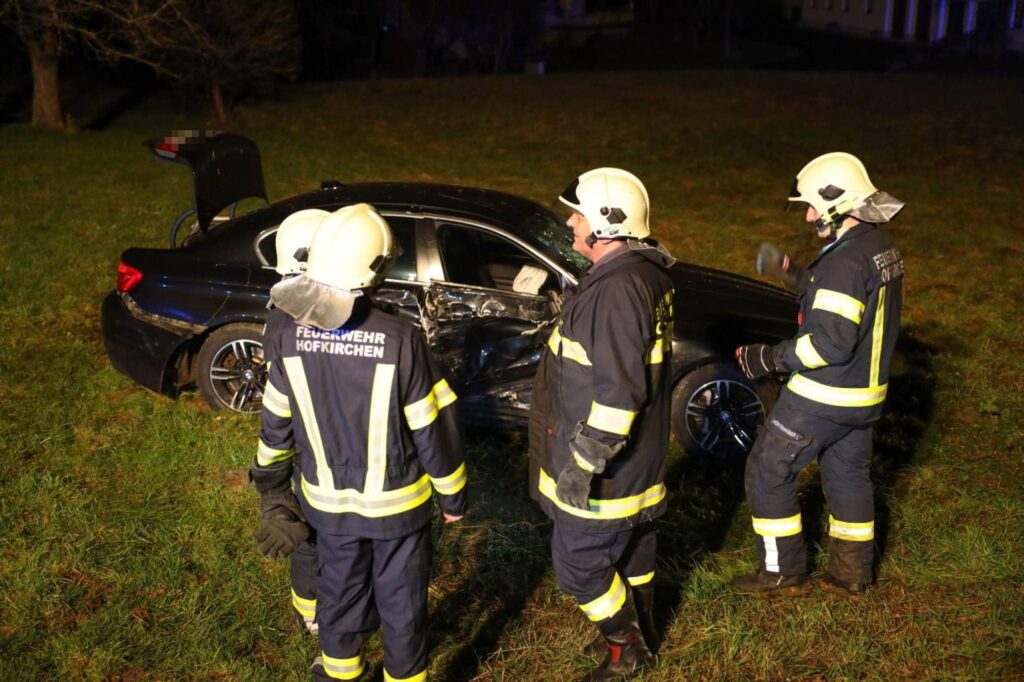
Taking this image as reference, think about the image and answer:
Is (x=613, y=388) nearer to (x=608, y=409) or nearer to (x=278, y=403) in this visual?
(x=608, y=409)

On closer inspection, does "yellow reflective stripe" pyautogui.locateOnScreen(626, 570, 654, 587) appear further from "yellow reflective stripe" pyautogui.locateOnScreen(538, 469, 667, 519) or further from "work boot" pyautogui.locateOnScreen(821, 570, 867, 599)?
"work boot" pyautogui.locateOnScreen(821, 570, 867, 599)

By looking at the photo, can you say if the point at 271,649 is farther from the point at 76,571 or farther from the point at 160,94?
the point at 160,94

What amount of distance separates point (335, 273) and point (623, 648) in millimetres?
2014

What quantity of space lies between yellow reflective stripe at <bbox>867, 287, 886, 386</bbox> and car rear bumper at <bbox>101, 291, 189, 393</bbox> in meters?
4.15

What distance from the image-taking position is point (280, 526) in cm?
389

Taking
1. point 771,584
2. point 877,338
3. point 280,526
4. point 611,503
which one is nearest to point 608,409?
point 611,503

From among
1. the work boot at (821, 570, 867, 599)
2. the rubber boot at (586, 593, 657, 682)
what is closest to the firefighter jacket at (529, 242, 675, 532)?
the rubber boot at (586, 593, 657, 682)

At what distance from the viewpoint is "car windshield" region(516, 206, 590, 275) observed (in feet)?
20.3

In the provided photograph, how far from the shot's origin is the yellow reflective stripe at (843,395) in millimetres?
4523

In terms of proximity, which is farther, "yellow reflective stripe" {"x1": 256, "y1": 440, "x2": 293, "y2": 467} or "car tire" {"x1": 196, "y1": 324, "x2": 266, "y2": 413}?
"car tire" {"x1": 196, "y1": 324, "x2": 266, "y2": 413}

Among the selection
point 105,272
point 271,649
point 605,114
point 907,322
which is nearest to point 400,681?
point 271,649

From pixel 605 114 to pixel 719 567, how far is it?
19.0m

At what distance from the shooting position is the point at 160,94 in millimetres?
26234

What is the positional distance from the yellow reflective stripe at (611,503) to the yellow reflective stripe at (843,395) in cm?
93
